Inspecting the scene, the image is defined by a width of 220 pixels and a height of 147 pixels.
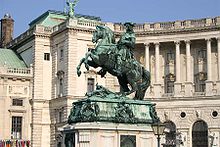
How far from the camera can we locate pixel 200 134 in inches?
2798

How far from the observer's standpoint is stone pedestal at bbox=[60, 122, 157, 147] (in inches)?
1014

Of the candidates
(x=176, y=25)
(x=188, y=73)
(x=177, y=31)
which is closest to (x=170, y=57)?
(x=177, y=31)

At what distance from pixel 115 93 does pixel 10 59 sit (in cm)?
5812

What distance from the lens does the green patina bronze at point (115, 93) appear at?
2647 centimetres

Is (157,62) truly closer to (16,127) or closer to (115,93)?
(16,127)

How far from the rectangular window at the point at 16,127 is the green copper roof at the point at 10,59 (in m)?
8.34

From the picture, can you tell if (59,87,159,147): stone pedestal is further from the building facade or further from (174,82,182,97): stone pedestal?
(174,82,182,97): stone pedestal

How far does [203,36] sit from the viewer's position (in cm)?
7288

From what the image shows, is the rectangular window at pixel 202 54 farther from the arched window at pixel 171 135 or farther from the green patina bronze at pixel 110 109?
the green patina bronze at pixel 110 109

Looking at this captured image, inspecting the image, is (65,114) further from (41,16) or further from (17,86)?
(41,16)

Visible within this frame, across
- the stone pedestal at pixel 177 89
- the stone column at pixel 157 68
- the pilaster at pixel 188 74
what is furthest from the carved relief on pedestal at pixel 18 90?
the pilaster at pixel 188 74

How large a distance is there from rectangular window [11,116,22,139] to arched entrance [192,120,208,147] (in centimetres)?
2482

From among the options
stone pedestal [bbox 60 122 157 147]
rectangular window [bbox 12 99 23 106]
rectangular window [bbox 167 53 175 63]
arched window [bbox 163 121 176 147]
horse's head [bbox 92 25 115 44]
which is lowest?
arched window [bbox 163 121 176 147]

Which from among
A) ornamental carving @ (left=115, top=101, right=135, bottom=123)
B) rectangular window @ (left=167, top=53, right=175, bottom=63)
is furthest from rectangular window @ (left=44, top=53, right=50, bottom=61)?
ornamental carving @ (left=115, top=101, right=135, bottom=123)
